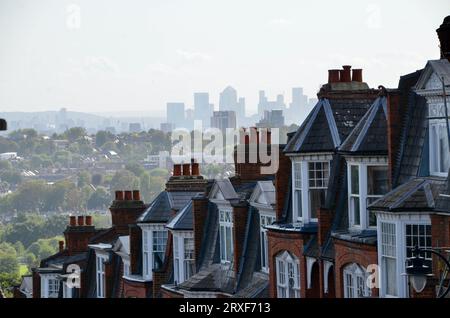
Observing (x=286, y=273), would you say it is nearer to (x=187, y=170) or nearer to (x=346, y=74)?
(x=346, y=74)

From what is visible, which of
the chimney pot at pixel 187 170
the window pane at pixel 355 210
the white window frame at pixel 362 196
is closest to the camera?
the white window frame at pixel 362 196

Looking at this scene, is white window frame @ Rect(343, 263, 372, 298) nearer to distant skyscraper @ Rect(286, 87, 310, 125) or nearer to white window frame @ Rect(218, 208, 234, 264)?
white window frame @ Rect(218, 208, 234, 264)

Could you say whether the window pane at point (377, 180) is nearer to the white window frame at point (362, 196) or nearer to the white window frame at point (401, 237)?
the white window frame at point (362, 196)

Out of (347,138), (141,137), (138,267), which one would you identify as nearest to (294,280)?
(347,138)

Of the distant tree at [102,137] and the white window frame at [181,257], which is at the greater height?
the distant tree at [102,137]

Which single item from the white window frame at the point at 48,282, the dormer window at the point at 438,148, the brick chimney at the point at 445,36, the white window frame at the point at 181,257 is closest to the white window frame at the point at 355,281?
the dormer window at the point at 438,148
